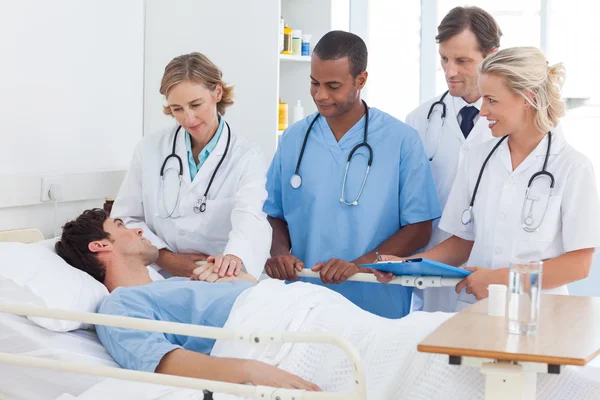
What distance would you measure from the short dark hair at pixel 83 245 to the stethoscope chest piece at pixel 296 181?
2.03 ft

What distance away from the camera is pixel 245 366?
1593mm

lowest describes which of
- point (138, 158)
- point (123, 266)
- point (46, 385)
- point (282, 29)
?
point (46, 385)

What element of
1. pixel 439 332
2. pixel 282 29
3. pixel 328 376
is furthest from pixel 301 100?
pixel 439 332

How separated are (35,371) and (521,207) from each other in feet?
4.22

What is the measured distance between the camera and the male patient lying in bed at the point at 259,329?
157cm

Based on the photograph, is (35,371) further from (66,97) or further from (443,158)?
(443,158)

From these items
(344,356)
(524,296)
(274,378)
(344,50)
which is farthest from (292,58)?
(524,296)

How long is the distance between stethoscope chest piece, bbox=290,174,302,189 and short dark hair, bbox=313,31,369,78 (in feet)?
1.18

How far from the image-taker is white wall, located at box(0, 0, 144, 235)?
2449mm

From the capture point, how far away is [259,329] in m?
1.82

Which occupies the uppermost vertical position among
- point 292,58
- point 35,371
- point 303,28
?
point 303,28

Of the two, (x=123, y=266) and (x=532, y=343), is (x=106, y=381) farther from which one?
(x=532, y=343)

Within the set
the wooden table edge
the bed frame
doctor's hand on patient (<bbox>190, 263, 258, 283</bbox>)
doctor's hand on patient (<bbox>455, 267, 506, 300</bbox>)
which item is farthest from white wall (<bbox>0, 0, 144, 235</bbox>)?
the wooden table edge

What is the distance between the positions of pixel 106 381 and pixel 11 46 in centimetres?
125
